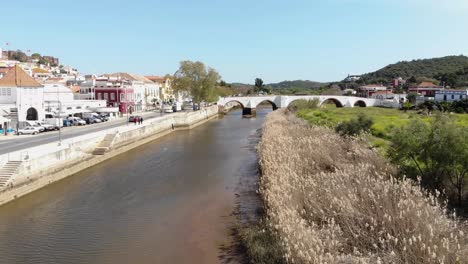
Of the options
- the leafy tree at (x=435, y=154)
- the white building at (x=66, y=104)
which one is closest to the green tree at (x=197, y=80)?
the white building at (x=66, y=104)

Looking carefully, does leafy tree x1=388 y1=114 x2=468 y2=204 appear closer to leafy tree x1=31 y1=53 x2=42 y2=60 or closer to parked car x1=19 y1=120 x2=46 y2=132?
parked car x1=19 y1=120 x2=46 y2=132

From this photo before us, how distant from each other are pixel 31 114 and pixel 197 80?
40.3 m

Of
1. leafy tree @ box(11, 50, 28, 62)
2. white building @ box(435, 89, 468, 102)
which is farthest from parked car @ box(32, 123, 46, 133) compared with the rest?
leafy tree @ box(11, 50, 28, 62)

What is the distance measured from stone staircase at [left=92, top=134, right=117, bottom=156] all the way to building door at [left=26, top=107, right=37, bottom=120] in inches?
563

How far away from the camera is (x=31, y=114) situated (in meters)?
45.3

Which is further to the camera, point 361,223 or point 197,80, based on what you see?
point 197,80

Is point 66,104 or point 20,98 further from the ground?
point 20,98

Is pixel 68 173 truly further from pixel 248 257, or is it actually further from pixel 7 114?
pixel 7 114

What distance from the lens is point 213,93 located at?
84.4m

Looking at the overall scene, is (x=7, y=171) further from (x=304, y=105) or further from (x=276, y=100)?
(x=276, y=100)

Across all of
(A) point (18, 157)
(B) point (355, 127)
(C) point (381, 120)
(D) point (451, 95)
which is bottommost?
(A) point (18, 157)

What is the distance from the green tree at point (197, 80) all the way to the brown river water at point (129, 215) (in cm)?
5131

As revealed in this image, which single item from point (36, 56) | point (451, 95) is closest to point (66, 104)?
point (451, 95)

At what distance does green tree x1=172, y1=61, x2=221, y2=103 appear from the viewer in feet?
268
